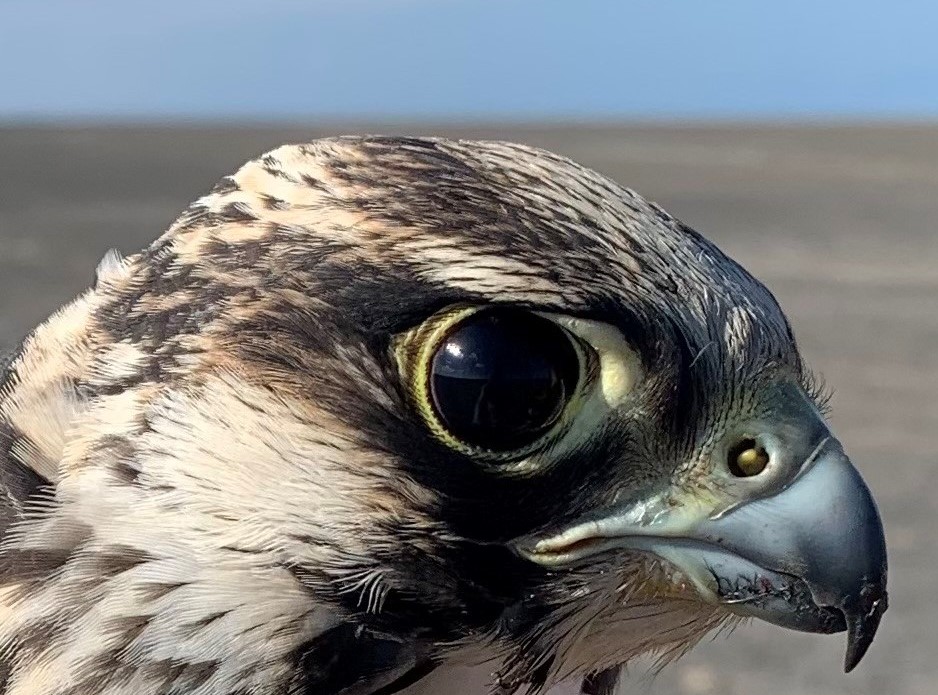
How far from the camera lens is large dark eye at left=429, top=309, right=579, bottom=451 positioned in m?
1.75

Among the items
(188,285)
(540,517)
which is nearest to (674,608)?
(540,517)

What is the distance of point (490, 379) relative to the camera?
175 centimetres

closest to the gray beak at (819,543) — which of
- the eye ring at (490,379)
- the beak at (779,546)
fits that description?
the beak at (779,546)

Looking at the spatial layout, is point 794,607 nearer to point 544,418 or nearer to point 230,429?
point 544,418

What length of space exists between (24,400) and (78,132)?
3685cm

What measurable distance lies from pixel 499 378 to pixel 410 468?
6.8 inches

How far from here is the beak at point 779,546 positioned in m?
1.80

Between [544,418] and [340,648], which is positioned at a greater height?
[544,418]

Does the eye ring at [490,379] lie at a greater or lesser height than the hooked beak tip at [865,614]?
greater

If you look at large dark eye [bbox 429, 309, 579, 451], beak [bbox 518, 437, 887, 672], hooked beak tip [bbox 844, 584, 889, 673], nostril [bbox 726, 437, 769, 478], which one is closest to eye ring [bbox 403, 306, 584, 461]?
large dark eye [bbox 429, 309, 579, 451]

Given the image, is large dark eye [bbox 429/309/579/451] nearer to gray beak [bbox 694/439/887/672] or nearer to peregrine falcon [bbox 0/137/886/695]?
peregrine falcon [bbox 0/137/886/695]

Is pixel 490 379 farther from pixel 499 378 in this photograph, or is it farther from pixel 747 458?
pixel 747 458

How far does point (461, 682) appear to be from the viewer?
191 cm

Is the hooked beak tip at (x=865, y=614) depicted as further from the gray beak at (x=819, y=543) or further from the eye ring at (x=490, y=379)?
the eye ring at (x=490, y=379)
